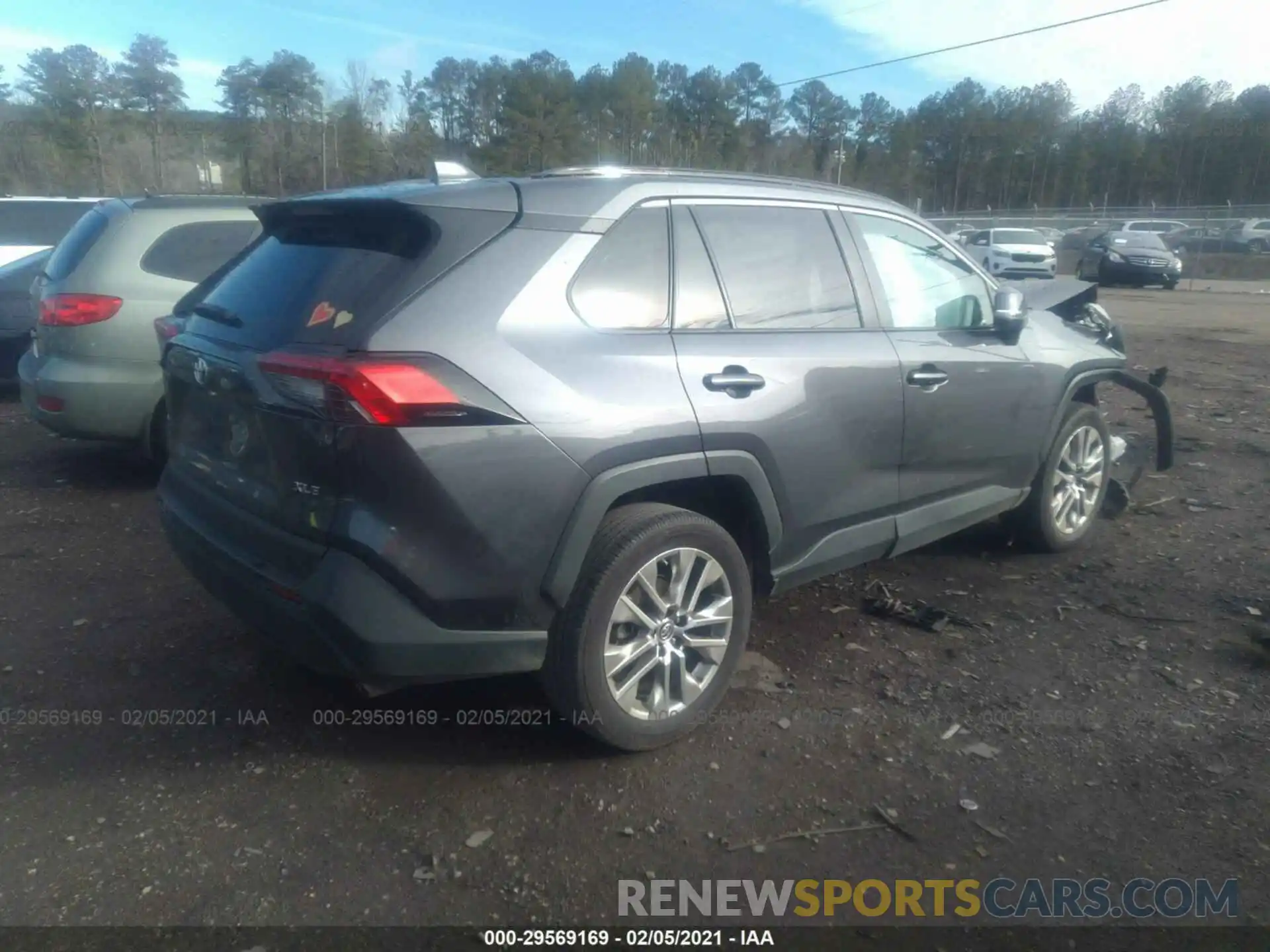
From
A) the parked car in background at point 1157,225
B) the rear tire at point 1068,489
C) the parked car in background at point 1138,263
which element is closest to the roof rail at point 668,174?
the rear tire at point 1068,489

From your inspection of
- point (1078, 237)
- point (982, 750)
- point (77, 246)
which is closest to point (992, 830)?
point (982, 750)

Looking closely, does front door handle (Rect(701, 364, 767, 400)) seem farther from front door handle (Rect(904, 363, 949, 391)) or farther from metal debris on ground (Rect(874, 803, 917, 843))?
metal debris on ground (Rect(874, 803, 917, 843))

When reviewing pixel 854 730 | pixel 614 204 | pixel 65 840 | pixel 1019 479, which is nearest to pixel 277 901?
pixel 65 840

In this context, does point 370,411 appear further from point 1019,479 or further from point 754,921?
point 1019,479

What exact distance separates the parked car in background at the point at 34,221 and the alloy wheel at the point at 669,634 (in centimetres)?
879

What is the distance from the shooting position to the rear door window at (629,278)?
3.15m

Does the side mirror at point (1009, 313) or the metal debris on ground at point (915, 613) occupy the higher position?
the side mirror at point (1009, 313)

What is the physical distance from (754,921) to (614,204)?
2.18m

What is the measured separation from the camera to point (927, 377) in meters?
4.11

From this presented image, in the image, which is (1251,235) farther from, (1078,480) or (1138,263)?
(1078,480)

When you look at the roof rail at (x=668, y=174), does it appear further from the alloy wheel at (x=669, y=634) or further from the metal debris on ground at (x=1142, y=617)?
the metal debris on ground at (x=1142, y=617)

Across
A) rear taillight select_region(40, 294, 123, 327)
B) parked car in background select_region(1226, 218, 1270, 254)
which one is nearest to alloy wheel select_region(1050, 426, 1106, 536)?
rear taillight select_region(40, 294, 123, 327)

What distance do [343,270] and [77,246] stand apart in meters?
4.01

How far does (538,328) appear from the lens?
2969 millimetres
